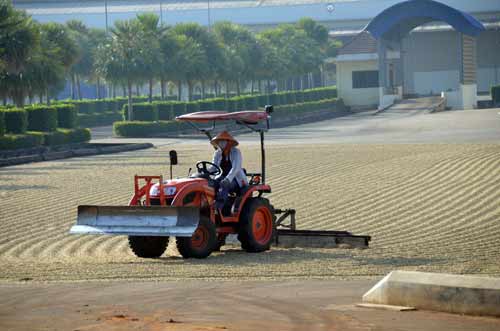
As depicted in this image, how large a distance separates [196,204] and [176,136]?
1321 inches

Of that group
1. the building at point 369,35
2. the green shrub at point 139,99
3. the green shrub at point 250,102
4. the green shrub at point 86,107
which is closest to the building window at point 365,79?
the building at point 369,35

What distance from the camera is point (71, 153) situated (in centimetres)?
3528

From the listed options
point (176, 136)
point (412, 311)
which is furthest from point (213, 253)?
point (176, 136)

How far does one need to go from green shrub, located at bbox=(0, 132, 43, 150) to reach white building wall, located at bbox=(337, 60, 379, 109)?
127 ft

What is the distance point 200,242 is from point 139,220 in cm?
80

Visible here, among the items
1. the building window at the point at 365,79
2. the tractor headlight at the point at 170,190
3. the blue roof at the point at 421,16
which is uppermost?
the blue roof at the point at 421,16

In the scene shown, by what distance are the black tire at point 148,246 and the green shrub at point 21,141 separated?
2155 centimetres

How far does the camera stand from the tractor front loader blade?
1290cm

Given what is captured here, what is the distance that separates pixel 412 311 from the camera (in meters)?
9.34

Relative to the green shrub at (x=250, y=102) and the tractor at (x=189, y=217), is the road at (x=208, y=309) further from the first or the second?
the green shrub at (x=250, y=102)

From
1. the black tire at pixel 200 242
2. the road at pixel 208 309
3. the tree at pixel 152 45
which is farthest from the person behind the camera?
the tree at pixel 152 45

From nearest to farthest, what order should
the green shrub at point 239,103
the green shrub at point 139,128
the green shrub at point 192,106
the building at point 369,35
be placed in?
1. the green shrub at point 139,128
2. the green shrub at point 192,106
3. the green shrub at point 239,103
4. the building at point 369,35

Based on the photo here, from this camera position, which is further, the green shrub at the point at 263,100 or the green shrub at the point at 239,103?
the green shrub at the point at 263,100

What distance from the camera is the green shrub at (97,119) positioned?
60.2 metres
